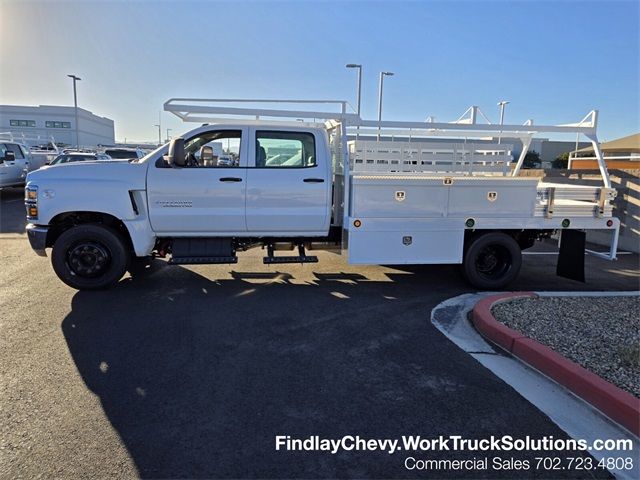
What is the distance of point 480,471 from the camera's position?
280 centimetres

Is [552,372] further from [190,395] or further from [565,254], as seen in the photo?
[565,254]

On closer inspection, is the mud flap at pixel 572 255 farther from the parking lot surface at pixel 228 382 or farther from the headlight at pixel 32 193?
the headlight at pixel 32 193

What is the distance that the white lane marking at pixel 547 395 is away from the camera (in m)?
3.08

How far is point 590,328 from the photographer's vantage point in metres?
4.76

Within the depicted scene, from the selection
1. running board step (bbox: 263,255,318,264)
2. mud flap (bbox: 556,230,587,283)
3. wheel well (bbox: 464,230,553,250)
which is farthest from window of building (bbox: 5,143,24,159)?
mud flap (bbox: 556,230,587,283)

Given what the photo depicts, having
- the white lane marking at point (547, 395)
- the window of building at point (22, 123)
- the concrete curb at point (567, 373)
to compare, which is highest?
the window of building at point (22, 123)

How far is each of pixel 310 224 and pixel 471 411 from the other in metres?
3.68

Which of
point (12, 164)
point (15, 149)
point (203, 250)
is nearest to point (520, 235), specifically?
point (203, 250)

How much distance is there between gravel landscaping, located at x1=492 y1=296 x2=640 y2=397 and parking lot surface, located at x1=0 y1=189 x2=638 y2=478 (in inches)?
31.8

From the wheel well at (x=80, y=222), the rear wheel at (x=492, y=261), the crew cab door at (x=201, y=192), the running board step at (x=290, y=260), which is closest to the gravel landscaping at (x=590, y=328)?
the rear wheel at (x=492, y=261)

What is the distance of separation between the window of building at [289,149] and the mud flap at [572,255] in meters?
3.98

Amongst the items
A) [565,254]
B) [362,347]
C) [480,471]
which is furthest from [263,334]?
[565,254]

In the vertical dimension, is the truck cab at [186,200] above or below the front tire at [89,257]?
above

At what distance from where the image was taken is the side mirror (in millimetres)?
5953
